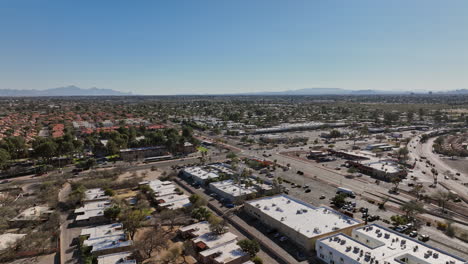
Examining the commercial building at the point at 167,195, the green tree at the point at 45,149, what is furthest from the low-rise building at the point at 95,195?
the green tree at the point at 45,149

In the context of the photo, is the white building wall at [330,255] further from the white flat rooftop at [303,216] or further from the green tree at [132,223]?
the green tree at [132,223]

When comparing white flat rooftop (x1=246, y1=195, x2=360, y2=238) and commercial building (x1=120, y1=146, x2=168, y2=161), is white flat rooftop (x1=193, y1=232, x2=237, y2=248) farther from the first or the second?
commercial building (x1=120, y1=146, x2=168, y2=161)

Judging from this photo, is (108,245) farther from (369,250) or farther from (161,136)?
(161,136)

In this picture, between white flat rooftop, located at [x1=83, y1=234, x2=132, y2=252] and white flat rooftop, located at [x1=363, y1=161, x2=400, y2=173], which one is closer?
white flat rooftop, located at [x1=83, y1=234, x2=132, y2=252]

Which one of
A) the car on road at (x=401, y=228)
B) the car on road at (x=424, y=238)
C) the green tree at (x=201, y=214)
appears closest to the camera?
the car on road at (x=424, y=238)

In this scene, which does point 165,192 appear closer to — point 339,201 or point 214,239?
point 214,239

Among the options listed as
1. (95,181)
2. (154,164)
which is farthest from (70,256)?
(154,164)

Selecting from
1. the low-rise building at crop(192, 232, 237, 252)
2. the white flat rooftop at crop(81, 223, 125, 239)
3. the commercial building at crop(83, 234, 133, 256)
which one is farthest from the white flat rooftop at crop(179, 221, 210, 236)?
the white flat rooftop at crop(81, 223, 125, 239)

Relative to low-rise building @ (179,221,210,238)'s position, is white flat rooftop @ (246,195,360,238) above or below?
above
